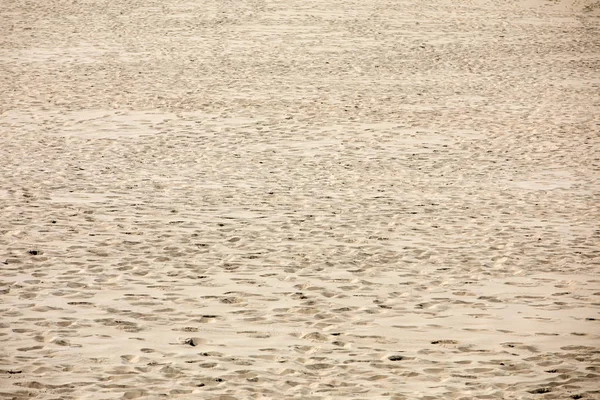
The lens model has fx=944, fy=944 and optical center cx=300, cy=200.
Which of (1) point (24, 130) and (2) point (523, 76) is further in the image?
(2) point (523, 76)

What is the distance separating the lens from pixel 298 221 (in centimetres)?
1130

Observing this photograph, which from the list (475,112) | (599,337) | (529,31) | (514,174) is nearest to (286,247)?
(599,337)

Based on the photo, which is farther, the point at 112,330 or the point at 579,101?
the point at 579,101

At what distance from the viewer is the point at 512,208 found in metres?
12.0

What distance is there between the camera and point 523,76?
20500mm

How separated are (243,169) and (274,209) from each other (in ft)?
6.45

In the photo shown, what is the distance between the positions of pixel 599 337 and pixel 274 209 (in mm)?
4831

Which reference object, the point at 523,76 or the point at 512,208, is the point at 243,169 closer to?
the point at 512,208

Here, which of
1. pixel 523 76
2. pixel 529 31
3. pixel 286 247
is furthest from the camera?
pixel 529 31

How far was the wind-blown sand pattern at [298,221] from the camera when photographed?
744cm

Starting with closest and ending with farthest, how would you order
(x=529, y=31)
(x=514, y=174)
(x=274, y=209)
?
(x=274, y=209), (x=514, y=174), (x=529, y=31)

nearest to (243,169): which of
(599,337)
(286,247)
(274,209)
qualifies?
(274,209)

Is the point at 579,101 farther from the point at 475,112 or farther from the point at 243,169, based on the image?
the point at 243,169

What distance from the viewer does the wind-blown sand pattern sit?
24.4 feet
